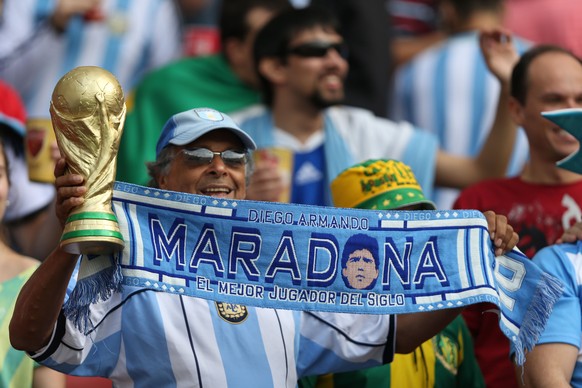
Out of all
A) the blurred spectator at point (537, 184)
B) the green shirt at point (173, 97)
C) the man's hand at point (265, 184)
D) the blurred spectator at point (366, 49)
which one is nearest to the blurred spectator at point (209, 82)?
the green shirt at point (173, 97)

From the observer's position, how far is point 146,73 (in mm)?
7508

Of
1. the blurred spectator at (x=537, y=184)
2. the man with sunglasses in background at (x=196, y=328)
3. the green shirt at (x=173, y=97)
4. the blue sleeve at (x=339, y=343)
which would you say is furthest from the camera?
the green shirt at (x=173, y=97)

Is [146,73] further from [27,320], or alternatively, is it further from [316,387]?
[27,320]

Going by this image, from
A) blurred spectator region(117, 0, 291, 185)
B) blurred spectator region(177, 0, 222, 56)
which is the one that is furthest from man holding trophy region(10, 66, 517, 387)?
blurred spectator region(177, 0, 222, 56)

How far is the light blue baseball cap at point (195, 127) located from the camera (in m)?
4.14

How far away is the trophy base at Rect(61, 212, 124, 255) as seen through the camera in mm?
3453

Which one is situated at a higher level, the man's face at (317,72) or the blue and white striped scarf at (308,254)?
the man's face at (317,72)

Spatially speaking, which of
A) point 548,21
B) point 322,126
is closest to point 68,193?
point 322,126

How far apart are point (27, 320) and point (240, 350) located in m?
0.67

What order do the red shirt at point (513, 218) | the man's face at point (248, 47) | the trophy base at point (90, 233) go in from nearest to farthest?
the trophy base at point (90, 233)
the red shirt at point (513, 218)
the man's face at point (248, 47)

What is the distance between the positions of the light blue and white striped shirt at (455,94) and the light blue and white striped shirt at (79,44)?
1.54 meters

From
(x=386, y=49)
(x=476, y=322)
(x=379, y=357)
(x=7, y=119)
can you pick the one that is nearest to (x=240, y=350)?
(x=379, y=357)

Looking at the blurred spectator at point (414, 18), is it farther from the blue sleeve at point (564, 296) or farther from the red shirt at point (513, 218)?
the blue sleeve at point (564, 296)

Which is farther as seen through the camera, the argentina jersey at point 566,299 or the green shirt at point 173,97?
the green shirt at point 173,97
